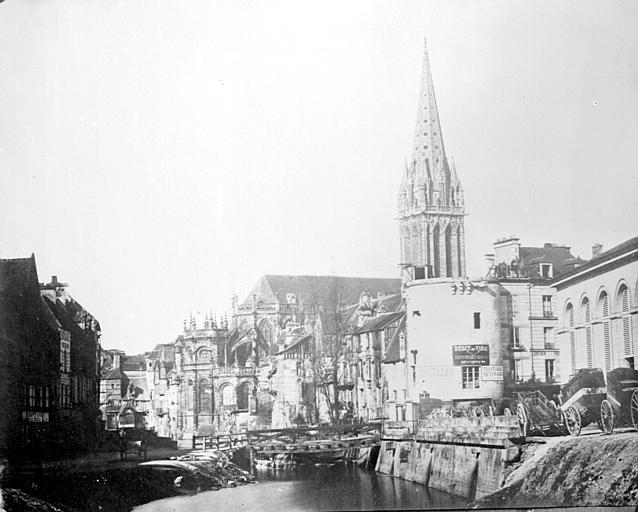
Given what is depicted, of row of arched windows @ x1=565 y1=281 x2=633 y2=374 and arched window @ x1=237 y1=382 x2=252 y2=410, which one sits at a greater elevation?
row of arched windows @ x1=565 y1=281 x2=633 y2=374

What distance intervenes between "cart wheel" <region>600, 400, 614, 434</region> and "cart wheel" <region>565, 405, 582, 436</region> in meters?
0.15

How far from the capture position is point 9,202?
255 inches

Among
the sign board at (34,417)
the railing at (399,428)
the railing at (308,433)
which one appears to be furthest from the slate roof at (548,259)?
the sign board at (34,417)

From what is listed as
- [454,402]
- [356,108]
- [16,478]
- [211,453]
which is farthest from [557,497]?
[16,478]

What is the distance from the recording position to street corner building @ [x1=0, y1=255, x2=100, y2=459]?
257 inches

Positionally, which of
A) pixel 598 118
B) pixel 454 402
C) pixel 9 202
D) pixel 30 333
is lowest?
pixel 454 402

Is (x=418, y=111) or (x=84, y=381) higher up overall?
(x=418, y=111)

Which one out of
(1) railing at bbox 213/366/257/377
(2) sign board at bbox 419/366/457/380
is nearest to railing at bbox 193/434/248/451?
(1) railing at bbox 213/366/257/377

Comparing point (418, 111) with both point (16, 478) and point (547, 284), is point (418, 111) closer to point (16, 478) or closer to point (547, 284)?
Result: point (547, 284)

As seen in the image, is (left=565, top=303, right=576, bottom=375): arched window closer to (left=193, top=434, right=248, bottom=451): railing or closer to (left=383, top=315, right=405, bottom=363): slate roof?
(left=383, top=315, right=405, bottom=363): slate roof

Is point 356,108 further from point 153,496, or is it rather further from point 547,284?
point 153,496

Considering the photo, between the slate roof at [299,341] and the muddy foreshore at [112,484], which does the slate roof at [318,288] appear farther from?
the muddy foreshore at [112,484]

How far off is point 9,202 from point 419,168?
253 cm

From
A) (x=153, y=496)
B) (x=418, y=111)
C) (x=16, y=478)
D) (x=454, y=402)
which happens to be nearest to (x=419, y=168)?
(x=418, y=111)
